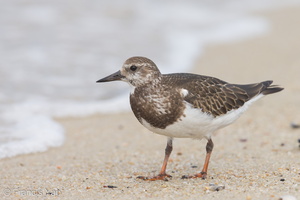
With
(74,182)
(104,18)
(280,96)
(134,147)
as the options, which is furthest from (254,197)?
(104,18)

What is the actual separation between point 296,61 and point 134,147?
15.0ft

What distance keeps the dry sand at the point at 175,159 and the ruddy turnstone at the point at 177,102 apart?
0.45 metres

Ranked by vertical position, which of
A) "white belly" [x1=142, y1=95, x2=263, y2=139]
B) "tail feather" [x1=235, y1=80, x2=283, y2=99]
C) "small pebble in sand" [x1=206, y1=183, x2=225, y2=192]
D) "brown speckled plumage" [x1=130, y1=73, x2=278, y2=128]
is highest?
"tail feather" [x1=235, y1=80, x2=283, y2=99]

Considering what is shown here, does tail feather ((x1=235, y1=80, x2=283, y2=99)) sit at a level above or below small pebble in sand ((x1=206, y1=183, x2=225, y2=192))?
above

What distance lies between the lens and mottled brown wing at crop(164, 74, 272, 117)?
5.36 meters

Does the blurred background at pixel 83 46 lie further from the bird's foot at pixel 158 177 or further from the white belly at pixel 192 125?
the white belly at pixel 192 125

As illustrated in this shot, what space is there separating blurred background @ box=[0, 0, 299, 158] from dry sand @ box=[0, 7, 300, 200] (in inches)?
21.8

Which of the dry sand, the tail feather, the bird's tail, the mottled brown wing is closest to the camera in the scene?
the dry sand

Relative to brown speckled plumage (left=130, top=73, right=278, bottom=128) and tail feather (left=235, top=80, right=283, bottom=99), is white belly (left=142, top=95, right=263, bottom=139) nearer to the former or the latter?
brown speckled plumage (left=130, top=73, right=278, bottom=128)

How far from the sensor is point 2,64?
34.6ft

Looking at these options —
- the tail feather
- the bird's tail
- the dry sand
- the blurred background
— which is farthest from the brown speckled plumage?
the blurred background

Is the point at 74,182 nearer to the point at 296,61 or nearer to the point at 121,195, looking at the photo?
the point at 121,195

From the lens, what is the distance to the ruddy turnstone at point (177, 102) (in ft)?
16.8

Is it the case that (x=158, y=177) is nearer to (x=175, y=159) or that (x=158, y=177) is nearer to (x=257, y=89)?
(x=175, y=159)
